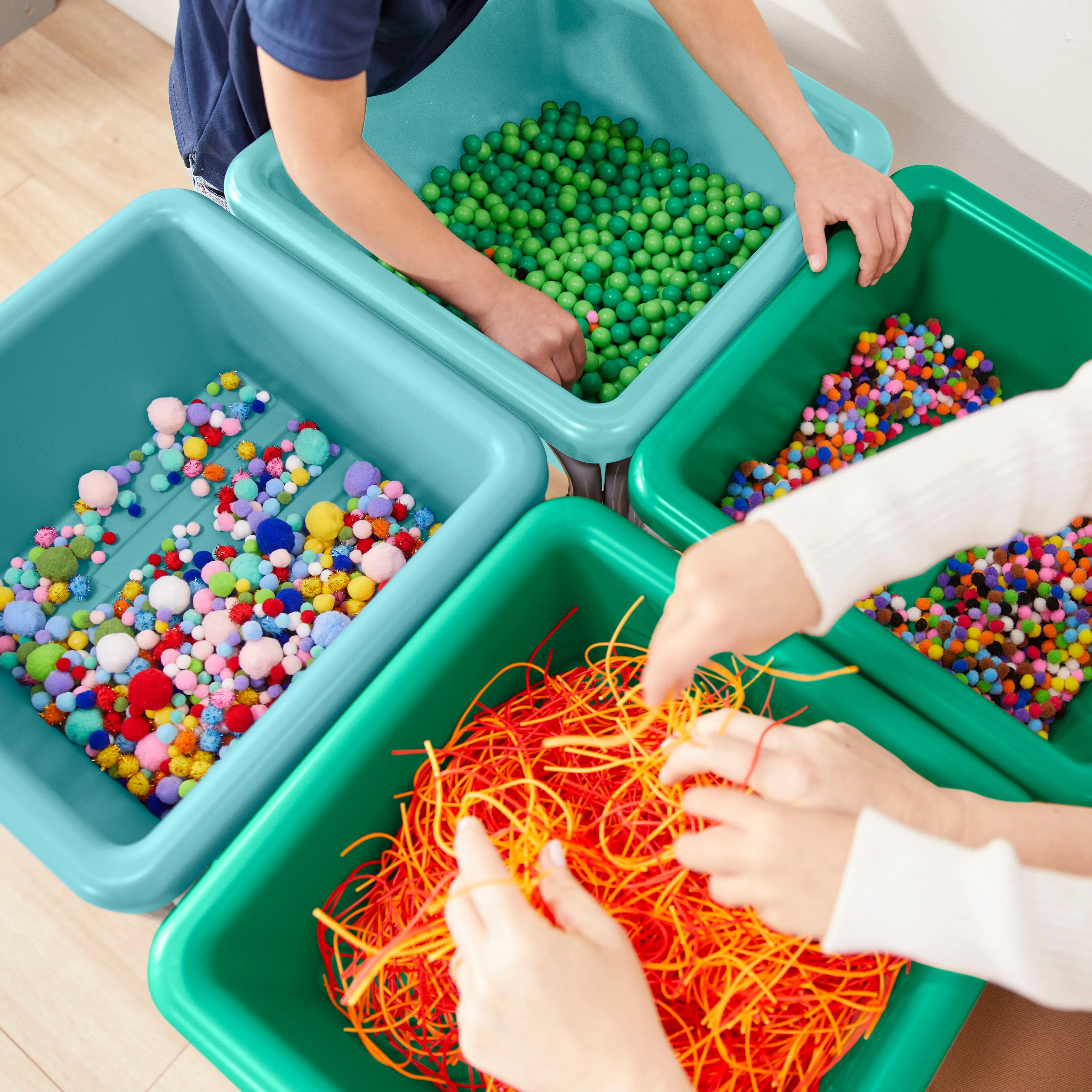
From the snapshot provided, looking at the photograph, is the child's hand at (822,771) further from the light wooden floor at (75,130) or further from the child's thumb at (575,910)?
the light wooden floor at (75,130)

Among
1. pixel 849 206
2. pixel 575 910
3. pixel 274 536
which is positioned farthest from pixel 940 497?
pixel 274 536

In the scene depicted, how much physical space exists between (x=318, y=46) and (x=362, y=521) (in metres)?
0.43

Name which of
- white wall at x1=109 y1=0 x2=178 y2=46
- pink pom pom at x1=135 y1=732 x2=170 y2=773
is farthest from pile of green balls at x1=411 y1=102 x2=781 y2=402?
white wall at x1=109 y1=0 x2=178 y2=46

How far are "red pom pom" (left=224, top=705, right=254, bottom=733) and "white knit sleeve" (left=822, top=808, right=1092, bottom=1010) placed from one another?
1.82 feet

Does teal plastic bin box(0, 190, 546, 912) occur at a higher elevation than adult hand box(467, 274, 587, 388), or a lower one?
lower

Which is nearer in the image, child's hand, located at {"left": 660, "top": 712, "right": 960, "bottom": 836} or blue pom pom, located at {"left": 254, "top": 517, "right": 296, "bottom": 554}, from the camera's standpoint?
child's hand, located at {"left": 660, "top": 712, "right": 960, "bottom": 836}

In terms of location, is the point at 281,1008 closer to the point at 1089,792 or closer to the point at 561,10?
the point at 1089,792

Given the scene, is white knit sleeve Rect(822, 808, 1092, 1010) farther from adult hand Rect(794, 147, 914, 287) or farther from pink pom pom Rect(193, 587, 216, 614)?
pink pom pom Rect(193, 587, 216, 614)

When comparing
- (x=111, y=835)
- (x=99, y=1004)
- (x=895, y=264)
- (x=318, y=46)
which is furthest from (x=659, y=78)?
(x=99, y=1004)

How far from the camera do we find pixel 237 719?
82 centimetres

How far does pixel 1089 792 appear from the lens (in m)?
0.60

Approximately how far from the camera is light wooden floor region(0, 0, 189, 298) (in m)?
1.32

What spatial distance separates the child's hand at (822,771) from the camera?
0.50 m

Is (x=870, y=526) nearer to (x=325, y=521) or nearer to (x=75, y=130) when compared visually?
(x=325, y=521)
